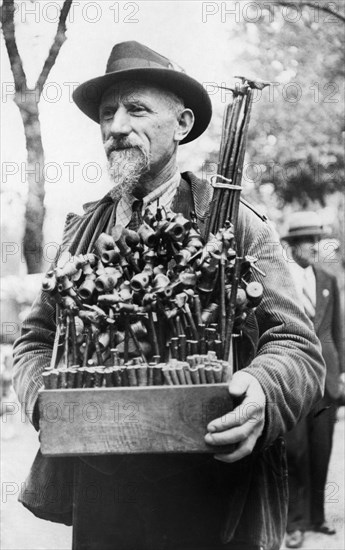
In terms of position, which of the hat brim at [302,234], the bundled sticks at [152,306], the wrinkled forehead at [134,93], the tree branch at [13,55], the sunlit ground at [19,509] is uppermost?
the tree branch at [13,55]

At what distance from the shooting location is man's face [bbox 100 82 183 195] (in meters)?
2.08

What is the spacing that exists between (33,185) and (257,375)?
55.9 inches

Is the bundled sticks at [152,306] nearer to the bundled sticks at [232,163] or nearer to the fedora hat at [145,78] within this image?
the bundled sticks at [232,163]

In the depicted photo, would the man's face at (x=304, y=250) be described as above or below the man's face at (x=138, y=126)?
below

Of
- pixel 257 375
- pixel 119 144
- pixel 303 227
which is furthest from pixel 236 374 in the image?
pixel 303 227

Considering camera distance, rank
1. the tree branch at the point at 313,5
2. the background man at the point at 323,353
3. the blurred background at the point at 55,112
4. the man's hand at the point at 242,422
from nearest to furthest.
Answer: the man's hand at the point at 242,422 → the blurred background at the point at 55,112 → the tree branch at the point at 313,5 → the background man at the point at 323,353

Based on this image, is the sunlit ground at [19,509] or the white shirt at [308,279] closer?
the sunlit ground at [19,509]

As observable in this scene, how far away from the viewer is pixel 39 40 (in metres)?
3.01

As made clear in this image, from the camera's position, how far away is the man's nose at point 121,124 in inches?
81.4

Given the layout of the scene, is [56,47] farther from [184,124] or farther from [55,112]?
[184,124]

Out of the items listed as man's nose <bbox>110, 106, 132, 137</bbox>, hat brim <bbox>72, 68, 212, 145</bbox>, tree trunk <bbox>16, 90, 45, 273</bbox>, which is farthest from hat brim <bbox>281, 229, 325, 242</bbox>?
man's nose <bbox>110, 106, 132, 137</bbox>

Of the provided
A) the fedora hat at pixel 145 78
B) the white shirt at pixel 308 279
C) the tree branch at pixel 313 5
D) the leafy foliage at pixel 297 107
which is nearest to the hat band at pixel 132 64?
the fedora hat at pixel 145 78

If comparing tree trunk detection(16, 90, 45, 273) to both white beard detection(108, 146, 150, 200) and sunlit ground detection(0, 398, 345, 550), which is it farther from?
white beard detection(108, 146, 150, 200)

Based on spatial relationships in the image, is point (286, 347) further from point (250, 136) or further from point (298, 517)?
point (250, 136)
